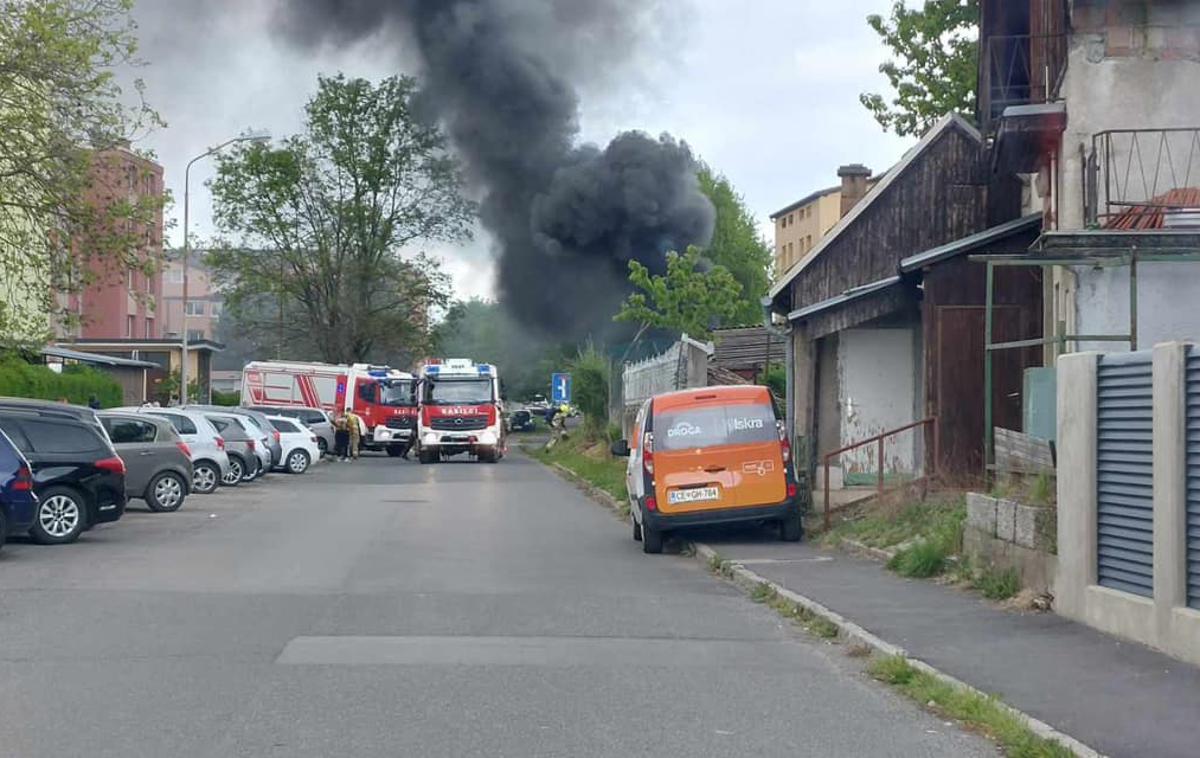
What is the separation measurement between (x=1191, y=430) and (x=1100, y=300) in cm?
681

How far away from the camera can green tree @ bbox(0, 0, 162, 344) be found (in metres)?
22.4

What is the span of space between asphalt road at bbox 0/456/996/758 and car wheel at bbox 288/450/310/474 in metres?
20.8

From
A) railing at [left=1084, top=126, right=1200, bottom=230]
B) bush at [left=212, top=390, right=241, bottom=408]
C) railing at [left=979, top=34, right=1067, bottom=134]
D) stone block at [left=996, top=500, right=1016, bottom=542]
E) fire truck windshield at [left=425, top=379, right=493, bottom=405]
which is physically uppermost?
railing at [left=979, top=34, right=1067, bottom=134]

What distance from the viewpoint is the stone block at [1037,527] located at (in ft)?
37.7

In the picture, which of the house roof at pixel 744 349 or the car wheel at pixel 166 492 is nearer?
the car wheel at pixel 166 492

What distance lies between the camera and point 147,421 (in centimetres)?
2353

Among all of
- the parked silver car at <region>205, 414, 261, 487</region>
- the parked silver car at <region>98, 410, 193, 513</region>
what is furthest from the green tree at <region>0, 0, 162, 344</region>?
the parked silver car at <region>205, 414, 261, 487</region>

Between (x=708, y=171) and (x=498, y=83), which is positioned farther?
(x=708, y=171)

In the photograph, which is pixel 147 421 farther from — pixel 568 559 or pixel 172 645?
pixel 172 645

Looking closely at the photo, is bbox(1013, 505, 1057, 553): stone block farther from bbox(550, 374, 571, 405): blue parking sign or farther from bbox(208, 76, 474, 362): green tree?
bbox(208, 76, 474, 362): green tree

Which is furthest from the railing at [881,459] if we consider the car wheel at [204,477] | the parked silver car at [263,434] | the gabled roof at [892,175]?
the parked silver car at [263,434]

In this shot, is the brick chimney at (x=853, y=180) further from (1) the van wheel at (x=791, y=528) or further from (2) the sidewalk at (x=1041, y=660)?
(2) the sidewalk at (x=1041, y=660)

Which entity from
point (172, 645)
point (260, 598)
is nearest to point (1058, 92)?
point (260, 598)

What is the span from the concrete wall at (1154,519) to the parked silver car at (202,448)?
806 inches
